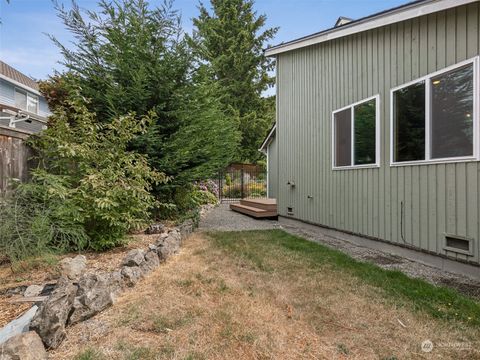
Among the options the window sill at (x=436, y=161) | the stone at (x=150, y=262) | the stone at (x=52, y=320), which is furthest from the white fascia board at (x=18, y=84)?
the window sill at (x=436, y=161)

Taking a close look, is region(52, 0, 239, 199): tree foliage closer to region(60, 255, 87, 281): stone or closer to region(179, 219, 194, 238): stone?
region(179, 219, 194, 238): stone

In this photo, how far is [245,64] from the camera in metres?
23.4

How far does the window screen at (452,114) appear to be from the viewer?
3.55 m

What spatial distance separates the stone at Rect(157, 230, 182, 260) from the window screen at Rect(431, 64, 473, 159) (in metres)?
3.61

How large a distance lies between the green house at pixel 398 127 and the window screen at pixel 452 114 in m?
0.01

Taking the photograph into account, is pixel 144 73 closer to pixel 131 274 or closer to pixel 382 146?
pixel 131 274

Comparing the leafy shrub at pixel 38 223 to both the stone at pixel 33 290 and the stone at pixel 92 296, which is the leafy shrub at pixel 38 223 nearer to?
the stone at pixel 33 290

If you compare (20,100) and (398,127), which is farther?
(20,100)

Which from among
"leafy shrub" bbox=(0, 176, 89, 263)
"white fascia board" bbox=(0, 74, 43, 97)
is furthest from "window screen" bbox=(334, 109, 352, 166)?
"white fascia board" bbox=(0, 74, 43, 97)

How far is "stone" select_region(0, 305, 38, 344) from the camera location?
→ 7.16 ft

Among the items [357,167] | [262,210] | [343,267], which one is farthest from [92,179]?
[262,210]

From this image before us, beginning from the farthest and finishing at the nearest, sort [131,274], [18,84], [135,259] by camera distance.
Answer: [18,84] < [135,259] < [131,274]

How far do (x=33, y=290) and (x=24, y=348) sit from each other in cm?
125

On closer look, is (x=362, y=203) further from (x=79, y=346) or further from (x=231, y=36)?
(x=231, y=36)
